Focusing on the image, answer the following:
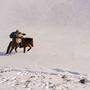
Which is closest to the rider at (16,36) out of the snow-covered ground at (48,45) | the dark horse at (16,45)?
the dark horse at (16,45)

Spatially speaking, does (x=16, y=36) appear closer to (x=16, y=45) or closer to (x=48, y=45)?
(x=16, y=45)

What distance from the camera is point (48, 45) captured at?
17.3m

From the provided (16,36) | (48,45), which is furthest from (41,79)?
(48,45)

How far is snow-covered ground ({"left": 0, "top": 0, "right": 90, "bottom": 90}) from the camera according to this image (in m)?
10.3

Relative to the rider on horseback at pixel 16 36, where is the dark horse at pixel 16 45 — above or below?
below

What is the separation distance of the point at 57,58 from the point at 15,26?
929 centimetres

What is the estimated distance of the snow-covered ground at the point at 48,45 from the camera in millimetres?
10344

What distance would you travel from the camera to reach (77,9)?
80.9 ft

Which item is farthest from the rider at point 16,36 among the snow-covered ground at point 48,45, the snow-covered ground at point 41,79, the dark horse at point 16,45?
the snow-covered ground at point 41,79

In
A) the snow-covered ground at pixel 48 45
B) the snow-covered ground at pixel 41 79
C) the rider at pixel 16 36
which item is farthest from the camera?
the rider at pixel 16 36

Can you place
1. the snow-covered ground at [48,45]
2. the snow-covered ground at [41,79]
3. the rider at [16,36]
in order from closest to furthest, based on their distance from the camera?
the snow-covered ground at [41,79]
the snow-covered ground at [48,45]
the rider at [16,36]

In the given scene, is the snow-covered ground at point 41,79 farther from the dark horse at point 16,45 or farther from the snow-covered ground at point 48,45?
the dark horse at point 16,45

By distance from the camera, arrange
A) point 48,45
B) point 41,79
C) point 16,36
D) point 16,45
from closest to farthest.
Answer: point 41,79, point 16,36, point 16,45, point 48,45

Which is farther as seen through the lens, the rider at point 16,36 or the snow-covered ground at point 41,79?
the rider at point 16,36
